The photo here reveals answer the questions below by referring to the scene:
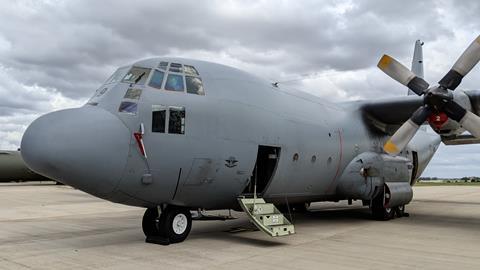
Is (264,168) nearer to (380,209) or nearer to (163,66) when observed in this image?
(163,66)

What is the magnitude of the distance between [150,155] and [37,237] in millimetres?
4235

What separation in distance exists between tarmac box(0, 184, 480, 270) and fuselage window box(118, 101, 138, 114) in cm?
275

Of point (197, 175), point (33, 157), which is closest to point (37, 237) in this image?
point (33, 157)

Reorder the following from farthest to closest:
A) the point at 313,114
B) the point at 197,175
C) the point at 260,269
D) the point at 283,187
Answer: the point at 313,114 < the point at 283,187 < the point at 197,175 < the point at 260,269

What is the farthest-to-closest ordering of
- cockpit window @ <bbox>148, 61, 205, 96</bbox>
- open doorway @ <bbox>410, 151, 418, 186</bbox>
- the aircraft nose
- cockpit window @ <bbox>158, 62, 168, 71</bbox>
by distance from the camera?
open doorway @ <bbox>410, 151, 418, 186</bbox>, cockpit window @ <bbox>158, 62, 168, 71</bbox>, cockpit window @ <bbox>148, 61, 205, 96</bbox>, the aircraft nose

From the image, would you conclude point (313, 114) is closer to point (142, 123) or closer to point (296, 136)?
point (296, 136)

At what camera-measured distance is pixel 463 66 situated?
474 inches

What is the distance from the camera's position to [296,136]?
11.6 m

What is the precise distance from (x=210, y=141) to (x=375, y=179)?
7420 mm

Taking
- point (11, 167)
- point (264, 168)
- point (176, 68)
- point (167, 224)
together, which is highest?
point (176, 68)

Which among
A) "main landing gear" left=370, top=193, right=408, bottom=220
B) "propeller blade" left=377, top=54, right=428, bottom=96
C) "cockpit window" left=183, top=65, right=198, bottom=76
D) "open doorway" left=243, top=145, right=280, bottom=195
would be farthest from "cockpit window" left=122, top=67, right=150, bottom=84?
"main landing gear" left=370, top=193, right=408, bottom=220

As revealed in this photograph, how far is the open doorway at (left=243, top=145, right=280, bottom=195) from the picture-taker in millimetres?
10899

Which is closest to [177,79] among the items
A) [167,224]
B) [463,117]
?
[167,224]

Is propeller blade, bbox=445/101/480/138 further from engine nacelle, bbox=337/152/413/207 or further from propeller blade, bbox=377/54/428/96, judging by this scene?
engine nacelle, bbox=337/152/413/207
